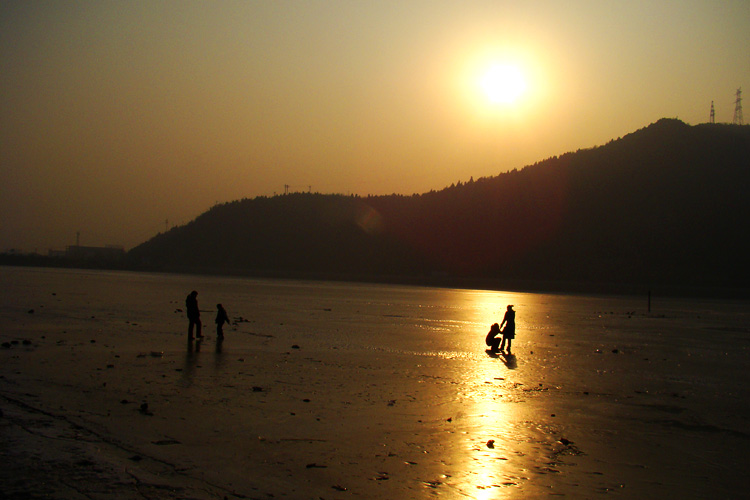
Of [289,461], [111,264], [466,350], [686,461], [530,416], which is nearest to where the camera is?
[289,461]

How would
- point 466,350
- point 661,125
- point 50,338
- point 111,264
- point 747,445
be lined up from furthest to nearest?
point 111,264, point 661,125, point 466,350, point 50,338, point 747,445

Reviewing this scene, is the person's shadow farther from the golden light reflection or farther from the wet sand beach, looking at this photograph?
the golden light reflection

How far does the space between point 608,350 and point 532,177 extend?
426 feet

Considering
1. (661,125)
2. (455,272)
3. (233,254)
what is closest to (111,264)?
(233,254)

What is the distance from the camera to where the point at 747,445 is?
9680mm

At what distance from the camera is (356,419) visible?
10.3m

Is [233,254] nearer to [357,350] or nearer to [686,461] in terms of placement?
[357,350]

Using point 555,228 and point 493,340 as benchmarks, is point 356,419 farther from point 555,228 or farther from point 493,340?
point 555,228

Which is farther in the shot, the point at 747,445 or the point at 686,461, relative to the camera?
the point at 747,445

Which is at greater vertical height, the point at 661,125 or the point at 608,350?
the point at 661,125

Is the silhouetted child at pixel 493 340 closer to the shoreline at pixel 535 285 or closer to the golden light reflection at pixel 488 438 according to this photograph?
the golden light reflection at pixel 488 438

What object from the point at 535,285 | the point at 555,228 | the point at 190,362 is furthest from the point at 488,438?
the point at 555,228

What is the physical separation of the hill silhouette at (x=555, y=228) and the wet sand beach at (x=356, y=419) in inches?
3237

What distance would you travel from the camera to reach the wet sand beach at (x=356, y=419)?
24.3 ft
